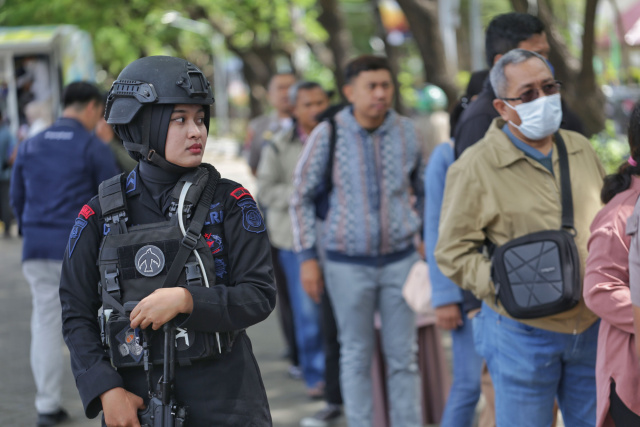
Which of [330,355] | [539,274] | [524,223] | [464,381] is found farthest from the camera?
[330,355]

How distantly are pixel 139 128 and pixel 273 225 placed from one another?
4.65m

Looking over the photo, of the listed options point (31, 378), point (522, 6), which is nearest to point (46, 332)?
point (31, 378)

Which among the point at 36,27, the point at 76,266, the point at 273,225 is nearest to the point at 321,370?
the point at 273,225

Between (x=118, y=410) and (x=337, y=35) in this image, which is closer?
(x=118, y=410)

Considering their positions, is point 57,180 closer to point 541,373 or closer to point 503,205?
point 503,205

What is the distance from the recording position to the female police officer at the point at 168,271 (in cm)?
277

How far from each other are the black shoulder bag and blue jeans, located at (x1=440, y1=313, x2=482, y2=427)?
4.00ft

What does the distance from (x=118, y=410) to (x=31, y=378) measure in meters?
5.48

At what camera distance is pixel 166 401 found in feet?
8.98

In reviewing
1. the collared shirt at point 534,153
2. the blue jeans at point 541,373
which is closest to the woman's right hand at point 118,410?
the blue jeans at point 541,373

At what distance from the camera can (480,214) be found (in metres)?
3.92

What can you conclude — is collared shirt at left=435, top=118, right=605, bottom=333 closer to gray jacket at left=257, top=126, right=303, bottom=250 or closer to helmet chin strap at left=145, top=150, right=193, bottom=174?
helmet chin strap at left=145, top=150, right=193, bottom=174

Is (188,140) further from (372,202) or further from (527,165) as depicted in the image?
(372,202)

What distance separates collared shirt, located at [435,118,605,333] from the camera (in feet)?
12.5
